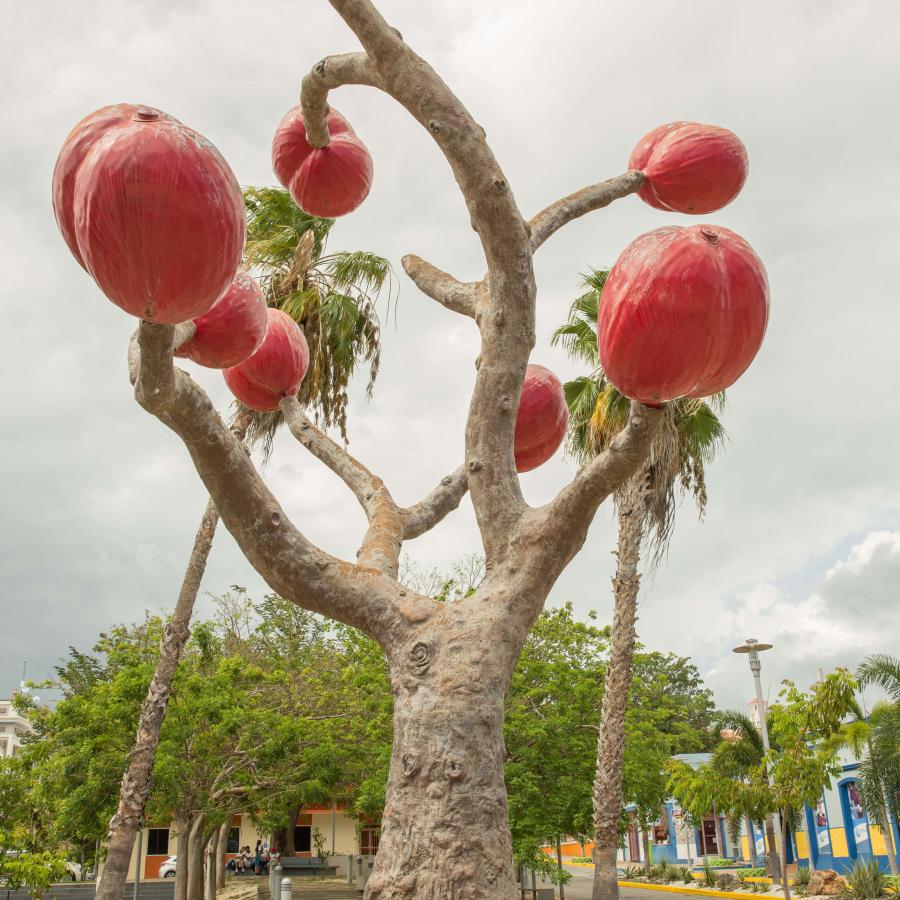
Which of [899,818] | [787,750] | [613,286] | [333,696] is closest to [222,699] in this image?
[333,696]

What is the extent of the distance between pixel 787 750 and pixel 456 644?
18.8 metres

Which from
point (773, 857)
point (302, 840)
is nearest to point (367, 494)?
point (773, 857)

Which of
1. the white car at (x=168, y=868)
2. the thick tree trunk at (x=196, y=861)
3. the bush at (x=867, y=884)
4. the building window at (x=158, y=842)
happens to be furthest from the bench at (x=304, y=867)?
the bush at (x=867, y=884)

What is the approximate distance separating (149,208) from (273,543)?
3.22 ft

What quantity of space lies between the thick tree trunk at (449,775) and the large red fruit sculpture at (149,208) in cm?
94

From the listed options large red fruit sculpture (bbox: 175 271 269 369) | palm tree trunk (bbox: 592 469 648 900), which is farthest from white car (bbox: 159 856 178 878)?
large red fruit sculpture (bbox: 175 271 269 369)

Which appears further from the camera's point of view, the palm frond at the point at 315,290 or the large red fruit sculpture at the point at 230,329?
the palm frond at the point at 315,290

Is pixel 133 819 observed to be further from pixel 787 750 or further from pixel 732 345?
pixel 787 750

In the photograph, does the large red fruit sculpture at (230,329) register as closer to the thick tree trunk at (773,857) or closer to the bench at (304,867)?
the thick tree trunk at (773,857)

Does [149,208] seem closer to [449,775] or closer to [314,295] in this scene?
[449,775]

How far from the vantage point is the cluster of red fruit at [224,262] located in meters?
1.43

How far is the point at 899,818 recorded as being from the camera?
21203 millimetres

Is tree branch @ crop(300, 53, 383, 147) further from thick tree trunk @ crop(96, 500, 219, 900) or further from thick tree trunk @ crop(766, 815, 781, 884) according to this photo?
thick tree trunk @ crop(766, 815, 781, 884)

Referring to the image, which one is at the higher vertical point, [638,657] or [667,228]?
[638,657]
